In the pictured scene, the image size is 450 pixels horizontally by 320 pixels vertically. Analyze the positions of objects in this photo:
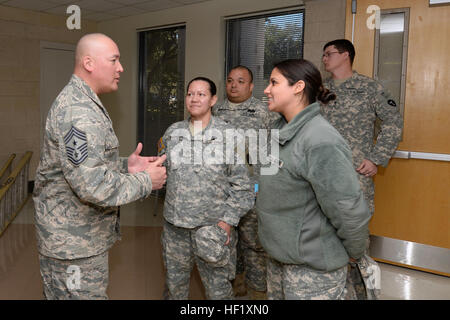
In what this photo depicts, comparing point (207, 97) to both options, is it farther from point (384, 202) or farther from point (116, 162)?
point (384, 202)

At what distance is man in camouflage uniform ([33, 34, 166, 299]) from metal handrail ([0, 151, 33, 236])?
9.20 feet

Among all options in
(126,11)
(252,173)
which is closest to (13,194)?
(126,11)

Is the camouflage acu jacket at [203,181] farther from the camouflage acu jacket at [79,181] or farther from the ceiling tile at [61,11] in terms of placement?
the ceiling tile at [61,11]

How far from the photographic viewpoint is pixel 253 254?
2744 mm

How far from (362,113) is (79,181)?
2246 mm

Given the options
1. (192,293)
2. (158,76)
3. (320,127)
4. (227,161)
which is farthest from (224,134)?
(158,76)

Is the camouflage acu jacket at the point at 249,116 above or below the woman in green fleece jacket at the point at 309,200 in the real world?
above

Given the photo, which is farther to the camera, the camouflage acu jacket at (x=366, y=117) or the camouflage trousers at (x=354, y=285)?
the camouflage acu jacket at (x=366, y=117)

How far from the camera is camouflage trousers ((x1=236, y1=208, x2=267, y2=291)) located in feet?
8.82

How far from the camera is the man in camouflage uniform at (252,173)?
8.87 feet

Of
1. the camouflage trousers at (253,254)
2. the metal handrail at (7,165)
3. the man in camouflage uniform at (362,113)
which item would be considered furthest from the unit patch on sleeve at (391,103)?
the metal handrail at (7,165)

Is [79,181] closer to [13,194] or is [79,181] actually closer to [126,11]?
[13,194]

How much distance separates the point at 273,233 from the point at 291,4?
3298 millimetres

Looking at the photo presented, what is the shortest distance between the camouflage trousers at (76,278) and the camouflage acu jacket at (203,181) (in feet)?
1.71
